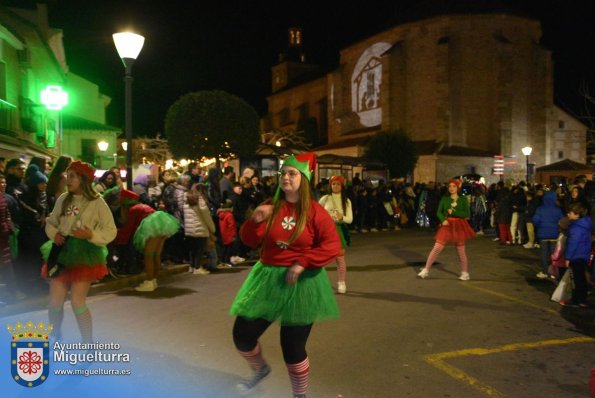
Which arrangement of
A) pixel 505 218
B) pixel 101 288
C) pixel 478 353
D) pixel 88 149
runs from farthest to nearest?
pixel 88 149
pixel 505 218
pixel 101 288
pixel 478 353

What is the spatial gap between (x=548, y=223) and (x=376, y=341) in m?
5.38

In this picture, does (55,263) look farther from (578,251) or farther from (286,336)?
(578,251)

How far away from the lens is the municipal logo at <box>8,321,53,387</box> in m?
4.05

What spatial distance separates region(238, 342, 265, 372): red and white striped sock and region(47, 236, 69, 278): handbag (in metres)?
1.97

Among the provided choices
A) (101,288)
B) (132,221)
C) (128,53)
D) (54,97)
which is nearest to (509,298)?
(132,221)

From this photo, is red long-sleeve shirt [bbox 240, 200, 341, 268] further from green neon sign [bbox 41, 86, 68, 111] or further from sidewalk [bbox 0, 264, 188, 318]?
green neon sign [bbox 41, 86, 68, 111]

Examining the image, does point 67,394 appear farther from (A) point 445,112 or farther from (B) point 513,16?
(B) point 513,16

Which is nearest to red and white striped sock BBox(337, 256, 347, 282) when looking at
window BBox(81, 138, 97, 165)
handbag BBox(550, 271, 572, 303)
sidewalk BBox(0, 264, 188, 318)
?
handbag BBox(550, 271, 572, 303)

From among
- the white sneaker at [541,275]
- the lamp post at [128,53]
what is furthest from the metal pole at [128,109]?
the white sneaker at [541,275]

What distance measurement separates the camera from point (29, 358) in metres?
4.07

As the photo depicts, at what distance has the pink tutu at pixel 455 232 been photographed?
9.12 metres

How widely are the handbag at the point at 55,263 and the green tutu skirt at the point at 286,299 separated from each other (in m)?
1.94

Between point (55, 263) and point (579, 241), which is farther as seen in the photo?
point (579, 241)

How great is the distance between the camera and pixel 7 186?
754cm
